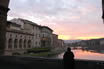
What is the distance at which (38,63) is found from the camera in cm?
693

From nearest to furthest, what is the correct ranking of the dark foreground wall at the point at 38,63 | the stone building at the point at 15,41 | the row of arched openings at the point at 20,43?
the dark foreground wall at the point at 38,63 → the stone building at the point at 15,41 → the row of arched openings at the point at 20,43

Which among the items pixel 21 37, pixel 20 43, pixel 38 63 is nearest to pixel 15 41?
pixel 20 43

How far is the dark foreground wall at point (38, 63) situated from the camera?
5.82 metres

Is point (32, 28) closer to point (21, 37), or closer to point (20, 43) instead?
point (21, 37)

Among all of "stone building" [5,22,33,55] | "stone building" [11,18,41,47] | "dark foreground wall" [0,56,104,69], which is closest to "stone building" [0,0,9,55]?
"dark foreground wall" [0,56,104,69]

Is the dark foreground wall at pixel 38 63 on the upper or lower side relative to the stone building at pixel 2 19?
lower

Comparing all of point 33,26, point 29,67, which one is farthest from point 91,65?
point 33,26

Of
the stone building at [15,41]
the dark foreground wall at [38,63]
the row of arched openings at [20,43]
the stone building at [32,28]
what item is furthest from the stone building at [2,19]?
the stone building at [32,28]

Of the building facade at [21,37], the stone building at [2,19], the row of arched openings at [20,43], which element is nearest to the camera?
the stone building at [2,19]

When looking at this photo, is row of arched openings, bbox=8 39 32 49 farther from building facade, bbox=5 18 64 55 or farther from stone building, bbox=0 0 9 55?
stone building, bbox=0 0 9 55

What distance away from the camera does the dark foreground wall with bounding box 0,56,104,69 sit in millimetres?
5816

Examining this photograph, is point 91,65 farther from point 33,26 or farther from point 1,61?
point 33,26

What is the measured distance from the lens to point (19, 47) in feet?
118

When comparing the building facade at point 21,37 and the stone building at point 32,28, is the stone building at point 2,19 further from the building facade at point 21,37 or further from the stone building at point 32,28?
the stone building at point 32,28
